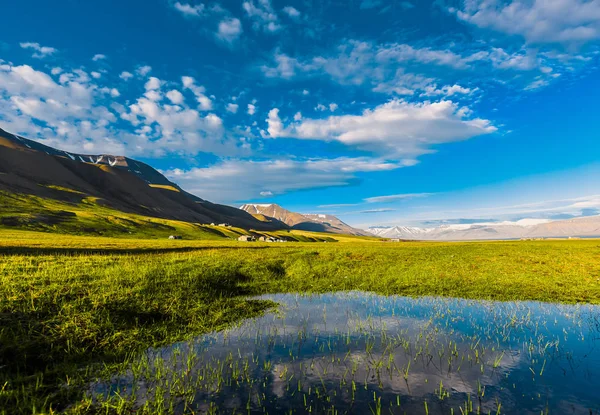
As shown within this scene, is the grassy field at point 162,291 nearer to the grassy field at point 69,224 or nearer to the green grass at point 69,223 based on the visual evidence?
the grassy field at point 69,224

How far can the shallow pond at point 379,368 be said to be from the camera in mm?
9148

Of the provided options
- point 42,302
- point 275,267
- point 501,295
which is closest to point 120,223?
point 275,267

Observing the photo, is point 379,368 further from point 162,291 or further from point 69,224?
point 69,224

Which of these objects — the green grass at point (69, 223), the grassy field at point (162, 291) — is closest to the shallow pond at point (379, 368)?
the grassy field at point (162, 291)

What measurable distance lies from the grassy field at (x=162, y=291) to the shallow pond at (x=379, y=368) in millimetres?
1812

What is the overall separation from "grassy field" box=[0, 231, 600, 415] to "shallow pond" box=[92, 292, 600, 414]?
1.81m

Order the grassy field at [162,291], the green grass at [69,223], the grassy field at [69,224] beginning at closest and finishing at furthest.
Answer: the grassy field at [162,291], the grassy field at [69,224], the green grass at [69,223]

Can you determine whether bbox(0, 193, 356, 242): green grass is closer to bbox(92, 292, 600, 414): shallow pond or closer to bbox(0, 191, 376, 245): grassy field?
bbox(0, 191, 376, 245): grassy field

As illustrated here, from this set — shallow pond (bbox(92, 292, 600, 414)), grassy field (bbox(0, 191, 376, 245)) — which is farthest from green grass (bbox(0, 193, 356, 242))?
shallow pond (bbox(92, 292, 600, 414))

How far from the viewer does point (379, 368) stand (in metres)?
11.4

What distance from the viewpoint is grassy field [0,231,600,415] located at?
1092cm

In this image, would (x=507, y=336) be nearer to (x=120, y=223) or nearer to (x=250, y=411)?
(x=250, y=411)

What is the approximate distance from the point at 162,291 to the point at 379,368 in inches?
609

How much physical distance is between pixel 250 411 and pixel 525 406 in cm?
841
